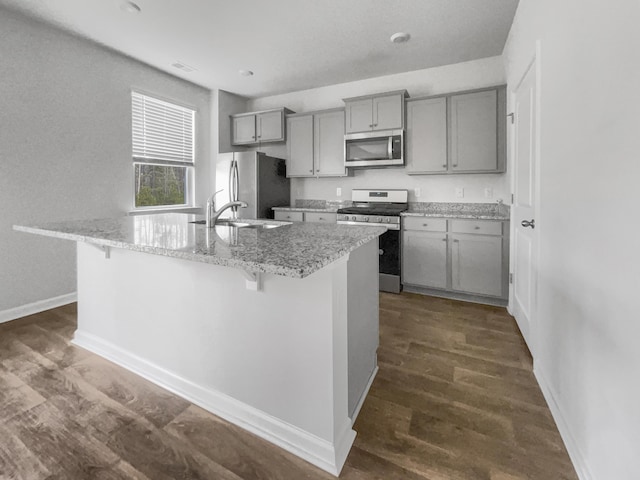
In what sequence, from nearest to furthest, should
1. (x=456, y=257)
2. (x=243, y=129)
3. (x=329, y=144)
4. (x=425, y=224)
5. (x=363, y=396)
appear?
1. (x=363, y=396)
2. (x=456, y=257)
3. (x=425, y=224)
4. (x=329, y=144)
5. (x=243, y=129)

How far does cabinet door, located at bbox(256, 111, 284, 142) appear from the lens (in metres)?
4.62

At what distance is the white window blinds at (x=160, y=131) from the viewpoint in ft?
13.0

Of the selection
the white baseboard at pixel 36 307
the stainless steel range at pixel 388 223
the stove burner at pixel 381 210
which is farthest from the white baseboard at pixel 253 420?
the stove burner at pixel 381 210

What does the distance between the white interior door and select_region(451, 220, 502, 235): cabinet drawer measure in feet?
0.87

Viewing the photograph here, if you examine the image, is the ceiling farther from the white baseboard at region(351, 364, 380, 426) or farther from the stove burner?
the white baseboard at region(351, 364, 380, 426)

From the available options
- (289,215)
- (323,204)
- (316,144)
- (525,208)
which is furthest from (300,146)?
(525,208)

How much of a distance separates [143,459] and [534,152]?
271 centimetres

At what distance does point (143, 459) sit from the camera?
1.37 m

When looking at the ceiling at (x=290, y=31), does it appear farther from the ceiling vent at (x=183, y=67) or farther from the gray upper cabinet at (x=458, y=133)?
the gray upper cabinet at (x=458, y=133)

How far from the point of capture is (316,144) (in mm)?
4410

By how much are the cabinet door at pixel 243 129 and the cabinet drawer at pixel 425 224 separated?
2.64 meters

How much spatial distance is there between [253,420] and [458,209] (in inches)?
131

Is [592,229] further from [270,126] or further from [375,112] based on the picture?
[270,126]

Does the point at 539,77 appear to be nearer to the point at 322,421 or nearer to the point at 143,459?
the point at 322,421
